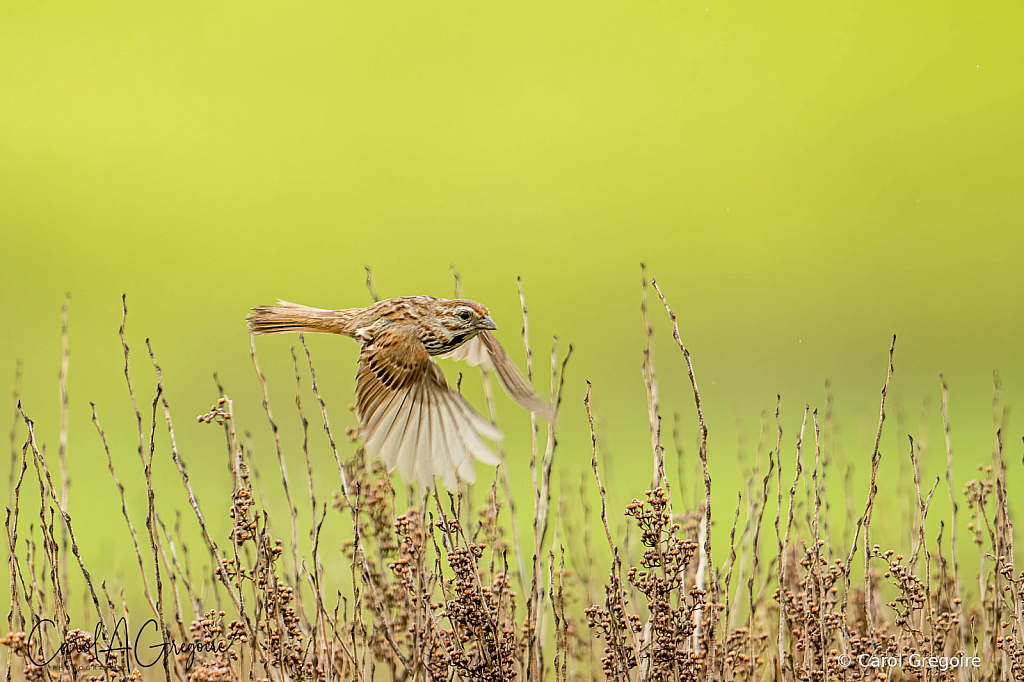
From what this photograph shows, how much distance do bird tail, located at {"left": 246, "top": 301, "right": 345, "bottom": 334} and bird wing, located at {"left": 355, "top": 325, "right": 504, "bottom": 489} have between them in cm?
16

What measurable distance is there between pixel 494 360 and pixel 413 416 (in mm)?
475

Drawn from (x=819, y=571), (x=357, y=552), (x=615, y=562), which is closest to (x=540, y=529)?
(x=615, y=562)

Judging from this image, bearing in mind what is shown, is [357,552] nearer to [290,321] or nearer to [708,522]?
[708,522]

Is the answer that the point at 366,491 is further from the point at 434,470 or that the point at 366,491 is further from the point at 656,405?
the point at 656,405

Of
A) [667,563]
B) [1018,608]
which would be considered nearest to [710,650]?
[667,563]

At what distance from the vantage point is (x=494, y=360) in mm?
2578

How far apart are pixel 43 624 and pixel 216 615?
1.51ft

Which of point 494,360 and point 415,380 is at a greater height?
point 494,360

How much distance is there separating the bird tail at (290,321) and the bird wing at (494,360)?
1.18 ft

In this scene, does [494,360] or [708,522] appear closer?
[708,522]

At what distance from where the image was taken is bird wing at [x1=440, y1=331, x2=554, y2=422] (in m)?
2.37
